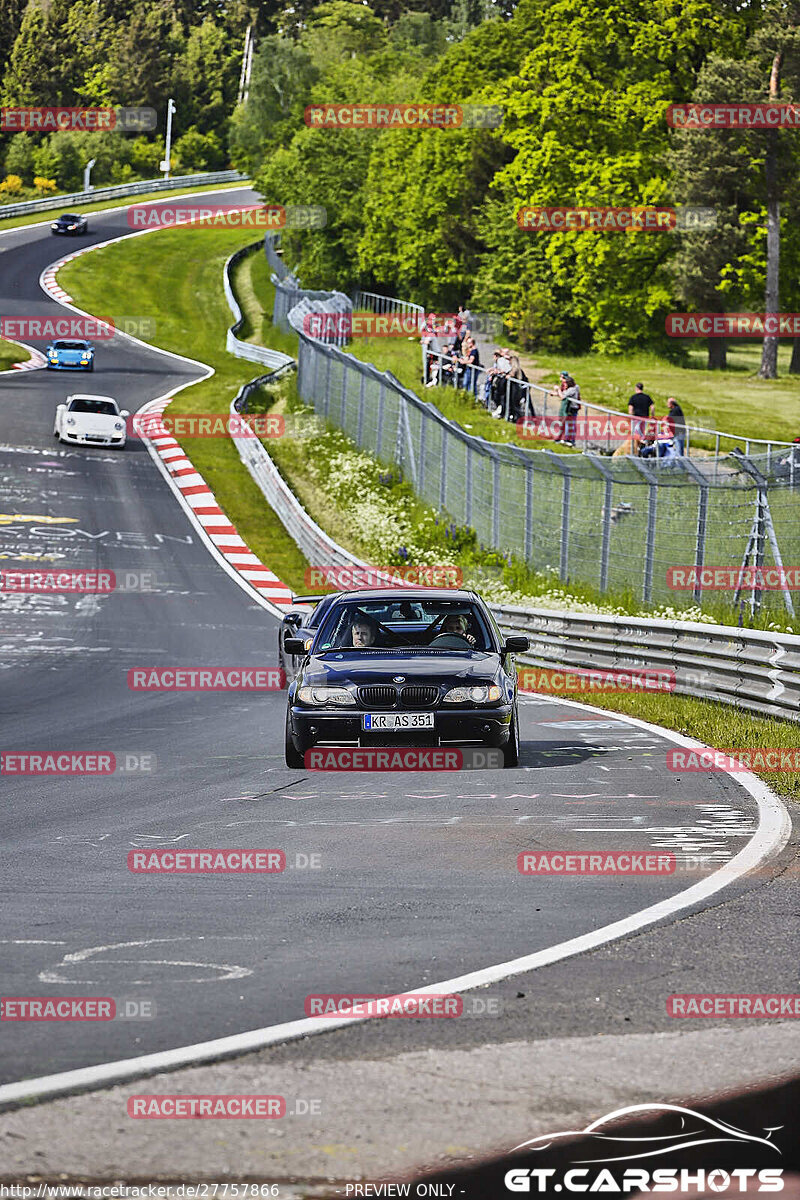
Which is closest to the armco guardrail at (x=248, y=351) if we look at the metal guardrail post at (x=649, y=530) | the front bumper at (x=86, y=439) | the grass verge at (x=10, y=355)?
the front bumper at (x=86, y=439)

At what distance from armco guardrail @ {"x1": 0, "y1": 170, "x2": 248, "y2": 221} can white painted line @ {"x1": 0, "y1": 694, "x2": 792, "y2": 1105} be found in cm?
10302

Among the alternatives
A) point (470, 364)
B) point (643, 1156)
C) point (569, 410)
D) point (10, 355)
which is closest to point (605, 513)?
point (569, 410)

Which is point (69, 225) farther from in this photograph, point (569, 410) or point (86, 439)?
point (569, 410)

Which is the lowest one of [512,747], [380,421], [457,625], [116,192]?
[380,421]

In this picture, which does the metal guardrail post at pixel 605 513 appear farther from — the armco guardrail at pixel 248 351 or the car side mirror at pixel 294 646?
the armco guardrail at pixel 248 351

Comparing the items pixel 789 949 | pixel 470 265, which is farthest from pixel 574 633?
pixel 470 265

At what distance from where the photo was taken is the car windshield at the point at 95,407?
46.2 metres

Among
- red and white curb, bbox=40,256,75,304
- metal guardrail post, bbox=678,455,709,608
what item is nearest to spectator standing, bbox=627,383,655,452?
metal guardrail post, bbox=678,455,709,608

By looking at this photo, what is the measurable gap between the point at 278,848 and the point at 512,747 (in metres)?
3.47

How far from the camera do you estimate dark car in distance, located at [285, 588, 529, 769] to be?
1183cm

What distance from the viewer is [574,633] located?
22.0 metres

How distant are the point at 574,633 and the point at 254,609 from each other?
9.27 metres

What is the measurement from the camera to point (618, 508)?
2392cm

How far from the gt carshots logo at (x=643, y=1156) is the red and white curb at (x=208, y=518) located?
79.2 feet
